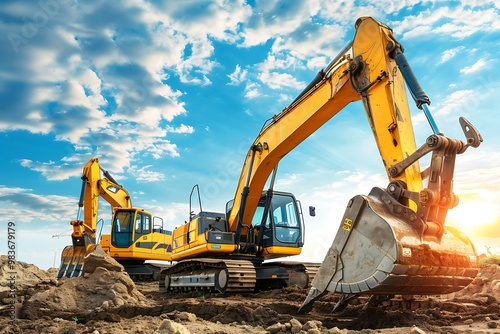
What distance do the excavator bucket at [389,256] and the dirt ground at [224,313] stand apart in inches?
19.8

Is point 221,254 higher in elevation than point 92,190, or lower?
lower

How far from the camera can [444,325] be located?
20.2 ft

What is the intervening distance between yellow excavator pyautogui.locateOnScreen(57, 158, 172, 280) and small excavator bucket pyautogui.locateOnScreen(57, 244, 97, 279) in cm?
3

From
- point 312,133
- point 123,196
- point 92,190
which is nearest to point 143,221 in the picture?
point 123,196

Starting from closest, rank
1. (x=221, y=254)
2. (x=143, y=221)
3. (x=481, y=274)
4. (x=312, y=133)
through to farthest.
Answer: (x=312, y=133) < (x=481, y=274) < (x=221, y=254) < (x=143, y=221)

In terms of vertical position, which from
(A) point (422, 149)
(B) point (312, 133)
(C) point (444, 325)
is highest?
(B) point (312, 133)

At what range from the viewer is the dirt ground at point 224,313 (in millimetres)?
5430

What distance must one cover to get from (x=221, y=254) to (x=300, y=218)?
206 centimetres

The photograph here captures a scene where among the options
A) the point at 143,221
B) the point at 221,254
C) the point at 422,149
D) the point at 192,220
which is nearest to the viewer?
the point at 422,149

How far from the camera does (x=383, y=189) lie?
618cm

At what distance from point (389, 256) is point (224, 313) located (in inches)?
104

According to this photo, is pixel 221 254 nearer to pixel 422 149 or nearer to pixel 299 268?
pixel 299 268

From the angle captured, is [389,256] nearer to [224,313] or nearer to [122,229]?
[224,313]

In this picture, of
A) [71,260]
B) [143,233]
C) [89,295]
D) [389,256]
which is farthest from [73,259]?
[389,256]
